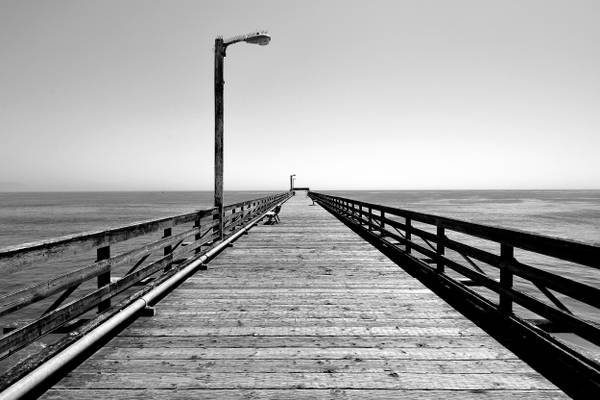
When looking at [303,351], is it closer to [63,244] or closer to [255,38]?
[63,244]

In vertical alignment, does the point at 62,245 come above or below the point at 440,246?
above

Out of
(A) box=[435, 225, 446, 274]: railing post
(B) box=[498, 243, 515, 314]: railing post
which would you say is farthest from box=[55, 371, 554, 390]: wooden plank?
(A) box=[435, 225, 446, 274]: railing post

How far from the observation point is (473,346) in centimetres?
384

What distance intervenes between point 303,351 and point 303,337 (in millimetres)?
350

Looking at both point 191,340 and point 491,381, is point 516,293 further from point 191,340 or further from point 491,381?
point 191,340

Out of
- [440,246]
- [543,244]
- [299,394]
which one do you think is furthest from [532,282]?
[440,246]

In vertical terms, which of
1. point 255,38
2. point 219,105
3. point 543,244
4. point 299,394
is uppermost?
point 255,38

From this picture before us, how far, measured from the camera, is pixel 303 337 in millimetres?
4113

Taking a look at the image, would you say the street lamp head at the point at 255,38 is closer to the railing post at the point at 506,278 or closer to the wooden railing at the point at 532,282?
the wooden railing at the point at 532,282

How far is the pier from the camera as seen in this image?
301 cm

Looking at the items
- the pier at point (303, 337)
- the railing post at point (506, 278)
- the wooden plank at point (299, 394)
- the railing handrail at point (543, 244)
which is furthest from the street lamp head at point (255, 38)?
the wooden plank at point (299, 394)

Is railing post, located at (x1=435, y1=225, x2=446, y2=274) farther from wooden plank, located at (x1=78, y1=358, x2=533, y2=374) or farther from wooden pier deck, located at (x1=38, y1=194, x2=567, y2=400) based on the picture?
wooden plank, located at (x1=78, y1=358, x2=533, y2=374)

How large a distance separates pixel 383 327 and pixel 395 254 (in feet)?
15.1

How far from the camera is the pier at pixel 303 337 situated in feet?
9.89
